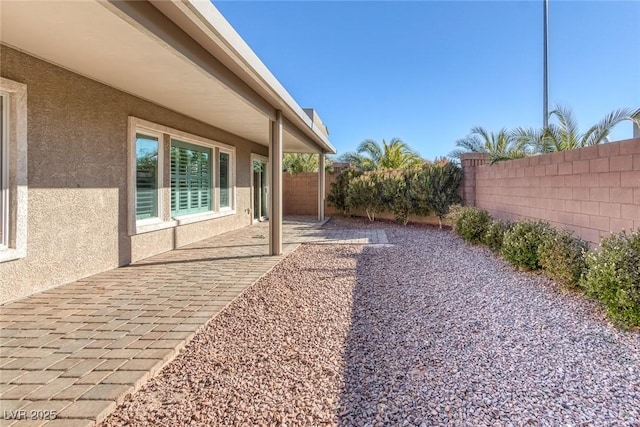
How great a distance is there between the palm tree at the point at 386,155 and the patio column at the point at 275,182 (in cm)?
1172

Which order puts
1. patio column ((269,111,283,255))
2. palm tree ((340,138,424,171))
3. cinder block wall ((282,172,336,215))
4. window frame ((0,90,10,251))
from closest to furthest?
window frame ((0,90,10,251)) < patio column ((269,111,283,255)) < cinder block wall ((282,172,336,215)) < palm tree ((340,138,424,171))

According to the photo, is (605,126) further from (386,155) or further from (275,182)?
(386,155)

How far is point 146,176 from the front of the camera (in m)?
7.30

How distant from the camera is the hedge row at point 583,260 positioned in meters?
3.71

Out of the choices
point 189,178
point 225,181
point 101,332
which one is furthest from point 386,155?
point 101,332

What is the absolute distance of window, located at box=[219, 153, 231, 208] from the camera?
1093cm

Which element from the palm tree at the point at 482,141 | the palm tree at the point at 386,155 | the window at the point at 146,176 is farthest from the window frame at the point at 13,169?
the palm tree at the point at 386,155

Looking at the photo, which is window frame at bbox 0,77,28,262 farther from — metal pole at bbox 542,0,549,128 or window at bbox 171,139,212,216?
metal pole at bbox 542,0,549,128

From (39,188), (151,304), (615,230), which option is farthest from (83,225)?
(615,230)

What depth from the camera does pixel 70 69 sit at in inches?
203

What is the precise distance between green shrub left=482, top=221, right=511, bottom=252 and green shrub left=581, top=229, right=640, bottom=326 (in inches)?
137

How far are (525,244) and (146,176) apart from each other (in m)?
7.01

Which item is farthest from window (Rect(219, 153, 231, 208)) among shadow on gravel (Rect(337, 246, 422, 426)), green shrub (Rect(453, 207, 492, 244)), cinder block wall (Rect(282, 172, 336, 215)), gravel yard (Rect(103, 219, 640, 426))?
cinder block wall (Rect(282, 172, 336, 215))

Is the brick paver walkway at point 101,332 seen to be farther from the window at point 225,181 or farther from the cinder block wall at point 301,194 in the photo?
the cinder block wall at point 301,194
